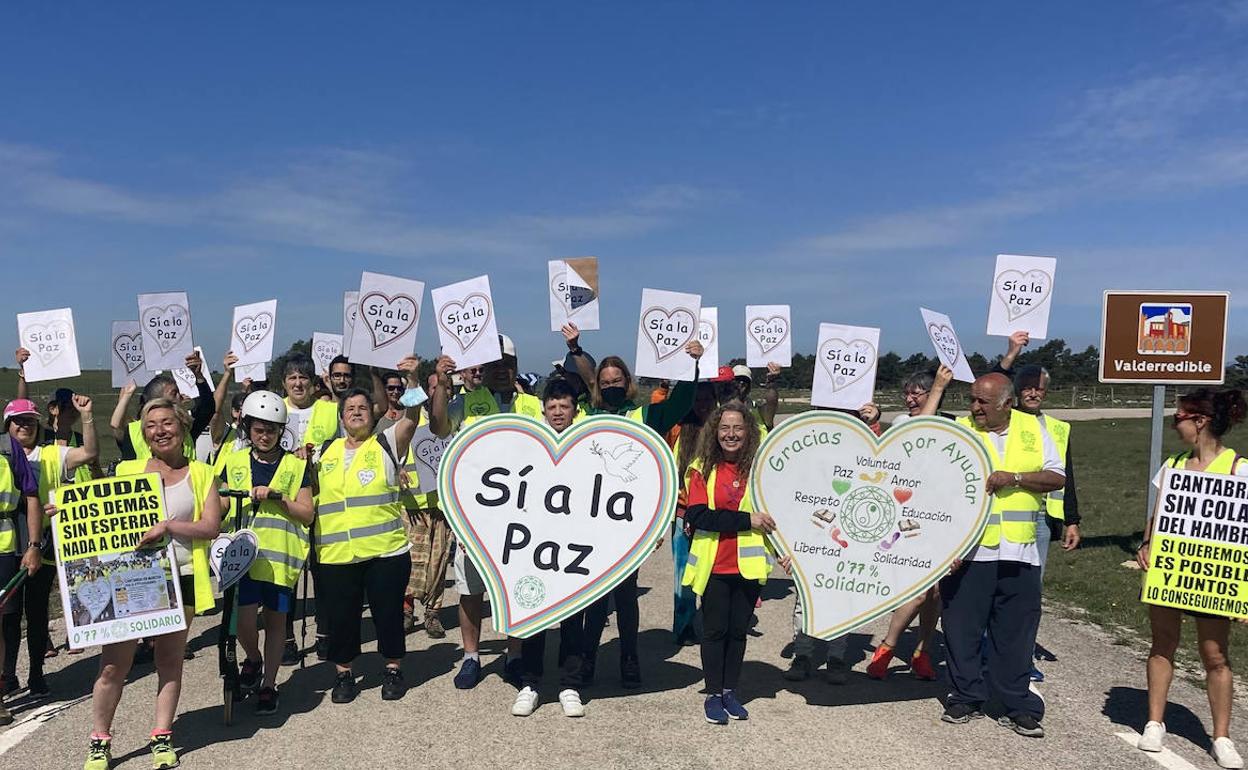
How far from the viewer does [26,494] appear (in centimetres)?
538

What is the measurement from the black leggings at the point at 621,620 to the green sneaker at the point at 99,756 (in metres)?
2.72

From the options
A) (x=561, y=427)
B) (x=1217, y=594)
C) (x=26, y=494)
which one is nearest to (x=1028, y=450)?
(x=1217, y=594)

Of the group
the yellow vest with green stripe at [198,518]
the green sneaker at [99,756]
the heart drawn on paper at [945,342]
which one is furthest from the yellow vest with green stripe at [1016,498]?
the green sneaker at [99,756]

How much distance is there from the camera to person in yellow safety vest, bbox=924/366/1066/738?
523 cm

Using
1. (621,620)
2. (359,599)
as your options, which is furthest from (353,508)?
(621,620)

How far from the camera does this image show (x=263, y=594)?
5.36 m

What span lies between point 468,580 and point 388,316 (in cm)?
217

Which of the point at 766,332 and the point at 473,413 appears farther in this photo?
the point at 766,332

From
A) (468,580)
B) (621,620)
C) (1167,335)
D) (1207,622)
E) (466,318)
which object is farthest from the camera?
(1167,335)

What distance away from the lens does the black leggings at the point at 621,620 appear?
5.81 meters

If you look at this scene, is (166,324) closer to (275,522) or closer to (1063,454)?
(275,522)

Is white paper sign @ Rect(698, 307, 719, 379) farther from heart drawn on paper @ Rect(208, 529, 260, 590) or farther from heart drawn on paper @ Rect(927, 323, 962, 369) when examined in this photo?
heart drawn on paper @ Rect(208, 529, 260, 590)

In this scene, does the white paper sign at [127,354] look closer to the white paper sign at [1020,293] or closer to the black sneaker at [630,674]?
the black sneaker at [630,674]

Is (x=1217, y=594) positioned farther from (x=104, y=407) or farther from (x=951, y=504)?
(x=104, y=407)
